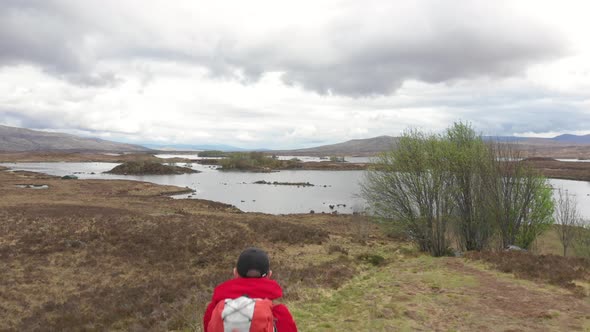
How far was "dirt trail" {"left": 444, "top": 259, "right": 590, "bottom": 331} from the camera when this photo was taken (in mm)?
9695

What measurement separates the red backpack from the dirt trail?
8.75 metres

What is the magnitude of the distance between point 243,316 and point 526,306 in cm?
1133

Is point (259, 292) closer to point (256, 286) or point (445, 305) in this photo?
point (256, 286)

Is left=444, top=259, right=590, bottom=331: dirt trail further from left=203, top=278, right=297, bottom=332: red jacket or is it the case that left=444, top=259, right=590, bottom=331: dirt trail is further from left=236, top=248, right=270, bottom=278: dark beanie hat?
left=236, top=248, right=270, bottom=278: dark beanie hat

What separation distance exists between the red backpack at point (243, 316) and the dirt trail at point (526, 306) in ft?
28.7

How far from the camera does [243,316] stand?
3697 mm

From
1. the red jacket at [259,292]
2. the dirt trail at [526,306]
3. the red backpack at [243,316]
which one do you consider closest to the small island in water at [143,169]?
the dirt trail at [526,306]

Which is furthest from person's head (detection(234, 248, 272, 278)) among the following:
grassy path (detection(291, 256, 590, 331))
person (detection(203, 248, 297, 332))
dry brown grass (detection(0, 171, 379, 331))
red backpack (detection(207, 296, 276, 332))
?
dry brown grass (detection(0, 171, 379, 331))

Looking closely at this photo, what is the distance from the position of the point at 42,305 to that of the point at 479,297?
57.1 feet

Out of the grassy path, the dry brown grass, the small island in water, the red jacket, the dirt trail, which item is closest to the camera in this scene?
the red jacket

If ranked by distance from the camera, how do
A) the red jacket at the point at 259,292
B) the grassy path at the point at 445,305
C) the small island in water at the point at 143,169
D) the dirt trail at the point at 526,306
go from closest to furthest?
the red jacket at the point at 259,292 → the dirt trail at the point at 526,306 → the grassy path at the point at 445,305 → the small island in water at the point at 143,169

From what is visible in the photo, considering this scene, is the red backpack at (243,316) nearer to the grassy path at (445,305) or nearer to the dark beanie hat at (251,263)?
the dark beanie hat at (251,263)

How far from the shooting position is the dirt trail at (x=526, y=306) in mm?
9695

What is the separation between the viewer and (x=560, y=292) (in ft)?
40.7
